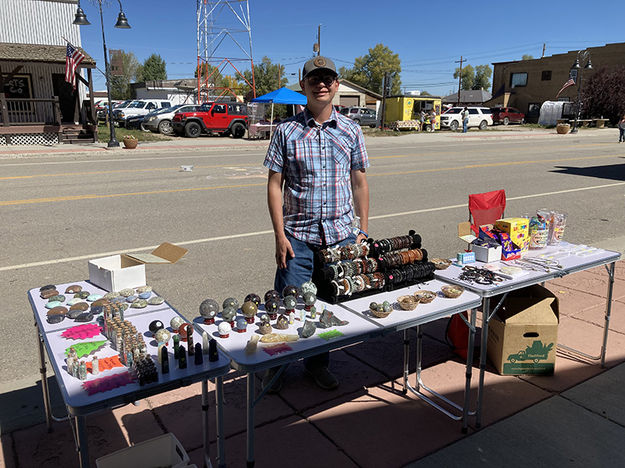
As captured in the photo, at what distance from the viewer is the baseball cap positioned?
119 inches

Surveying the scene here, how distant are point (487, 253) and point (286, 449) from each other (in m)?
1.89

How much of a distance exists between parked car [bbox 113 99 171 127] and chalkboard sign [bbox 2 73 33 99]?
6.30 meters

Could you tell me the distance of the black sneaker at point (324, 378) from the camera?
142 inches

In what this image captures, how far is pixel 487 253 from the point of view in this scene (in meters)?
3.68

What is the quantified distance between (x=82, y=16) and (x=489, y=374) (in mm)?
22857

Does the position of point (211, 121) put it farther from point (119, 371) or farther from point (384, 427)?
point (119, 371)

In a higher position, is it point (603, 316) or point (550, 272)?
point (550, 272)

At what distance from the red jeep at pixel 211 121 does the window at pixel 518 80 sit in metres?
44.1

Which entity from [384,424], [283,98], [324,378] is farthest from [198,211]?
[283,98]

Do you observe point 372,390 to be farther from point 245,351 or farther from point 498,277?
point 245,351

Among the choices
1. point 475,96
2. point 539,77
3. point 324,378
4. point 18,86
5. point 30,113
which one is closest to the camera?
point 324,378

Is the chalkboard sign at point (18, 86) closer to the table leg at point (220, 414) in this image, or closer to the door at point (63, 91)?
the door at point (63, 91)

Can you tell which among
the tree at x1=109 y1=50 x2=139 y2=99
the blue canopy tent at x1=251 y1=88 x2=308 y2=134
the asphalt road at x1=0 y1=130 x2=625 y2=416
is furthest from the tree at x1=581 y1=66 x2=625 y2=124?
the tree at x1=109 y1=50 x2=139 y2=99

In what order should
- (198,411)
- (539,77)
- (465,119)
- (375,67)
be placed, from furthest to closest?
(375,67) < (539,77) < (465,119) < (198,411)
